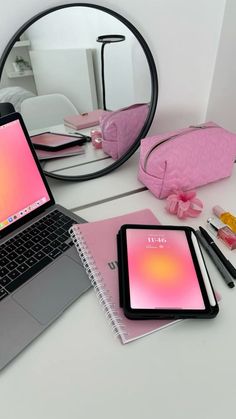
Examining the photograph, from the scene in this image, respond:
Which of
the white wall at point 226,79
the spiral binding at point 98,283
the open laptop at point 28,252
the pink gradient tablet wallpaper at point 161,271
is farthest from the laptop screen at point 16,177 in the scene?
the white wall at point 226,79

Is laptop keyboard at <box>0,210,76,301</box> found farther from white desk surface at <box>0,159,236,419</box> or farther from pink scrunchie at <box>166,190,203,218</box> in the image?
pink scrunchie at <box>166,190,203,218</box>

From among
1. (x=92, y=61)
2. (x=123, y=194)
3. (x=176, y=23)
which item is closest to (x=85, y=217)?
(x=123, y=194)

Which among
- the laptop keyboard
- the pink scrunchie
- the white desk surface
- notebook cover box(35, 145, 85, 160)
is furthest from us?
notebook cover box(35, 145, 85, 160)

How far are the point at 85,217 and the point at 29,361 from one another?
32cm

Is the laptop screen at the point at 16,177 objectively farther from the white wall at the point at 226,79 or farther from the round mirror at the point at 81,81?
the white wall at the point at 226,79

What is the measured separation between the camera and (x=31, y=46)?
67cm

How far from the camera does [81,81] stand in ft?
2.45

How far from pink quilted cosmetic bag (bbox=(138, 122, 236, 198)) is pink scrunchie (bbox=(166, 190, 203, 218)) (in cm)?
5

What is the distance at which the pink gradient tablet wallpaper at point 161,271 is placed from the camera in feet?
1.46

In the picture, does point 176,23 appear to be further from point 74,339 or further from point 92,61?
point 74,339

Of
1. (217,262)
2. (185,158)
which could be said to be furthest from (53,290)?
(185,158)

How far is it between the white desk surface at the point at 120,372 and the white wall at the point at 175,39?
0.61m

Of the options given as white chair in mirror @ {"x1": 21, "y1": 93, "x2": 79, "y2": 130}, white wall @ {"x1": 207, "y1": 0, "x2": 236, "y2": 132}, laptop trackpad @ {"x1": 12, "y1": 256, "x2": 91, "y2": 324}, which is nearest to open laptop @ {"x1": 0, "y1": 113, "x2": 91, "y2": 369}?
laptop trackpad @ {"x1": 12, "y1": 256, "x2": 91, "y2": 324}

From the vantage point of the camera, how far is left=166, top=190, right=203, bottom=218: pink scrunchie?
0.63m
